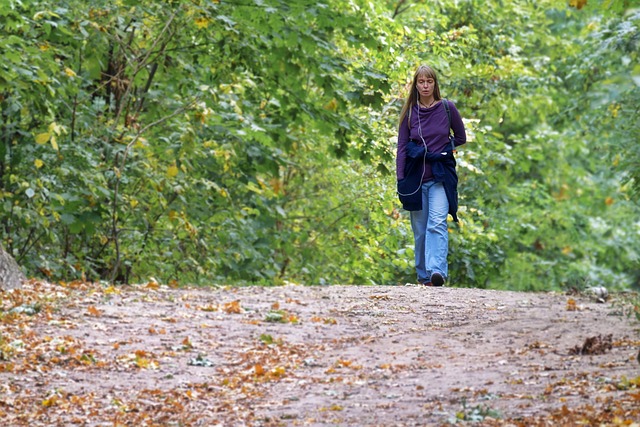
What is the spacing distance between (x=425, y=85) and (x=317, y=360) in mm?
2745

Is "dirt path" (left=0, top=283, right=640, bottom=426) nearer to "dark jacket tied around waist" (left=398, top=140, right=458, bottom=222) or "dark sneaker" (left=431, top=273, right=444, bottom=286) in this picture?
"dark sneaker" (left=431, top=273, right=444, bottom=286)

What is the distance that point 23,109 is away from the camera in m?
11.8

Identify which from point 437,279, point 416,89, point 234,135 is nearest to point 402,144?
point 416,89

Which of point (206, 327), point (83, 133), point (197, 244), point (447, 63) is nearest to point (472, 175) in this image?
point (447, 63)

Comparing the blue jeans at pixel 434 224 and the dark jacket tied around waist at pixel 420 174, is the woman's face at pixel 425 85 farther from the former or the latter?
the blue jeans at pixel 434 224

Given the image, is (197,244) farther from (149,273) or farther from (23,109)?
(23,109)

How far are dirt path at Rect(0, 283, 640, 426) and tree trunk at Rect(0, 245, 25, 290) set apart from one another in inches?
8.9

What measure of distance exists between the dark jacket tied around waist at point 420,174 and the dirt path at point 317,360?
0.83 metres

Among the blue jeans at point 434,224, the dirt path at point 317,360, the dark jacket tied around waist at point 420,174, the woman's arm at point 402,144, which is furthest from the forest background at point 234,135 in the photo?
the dirt path at point 317,360

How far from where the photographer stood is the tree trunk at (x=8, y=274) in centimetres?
1012

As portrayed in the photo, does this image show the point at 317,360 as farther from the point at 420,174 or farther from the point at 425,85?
the point at 425,85

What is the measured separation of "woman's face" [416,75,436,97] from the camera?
29.9ft

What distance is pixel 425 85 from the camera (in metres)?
9.14

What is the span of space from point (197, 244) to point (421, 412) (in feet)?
26.2
